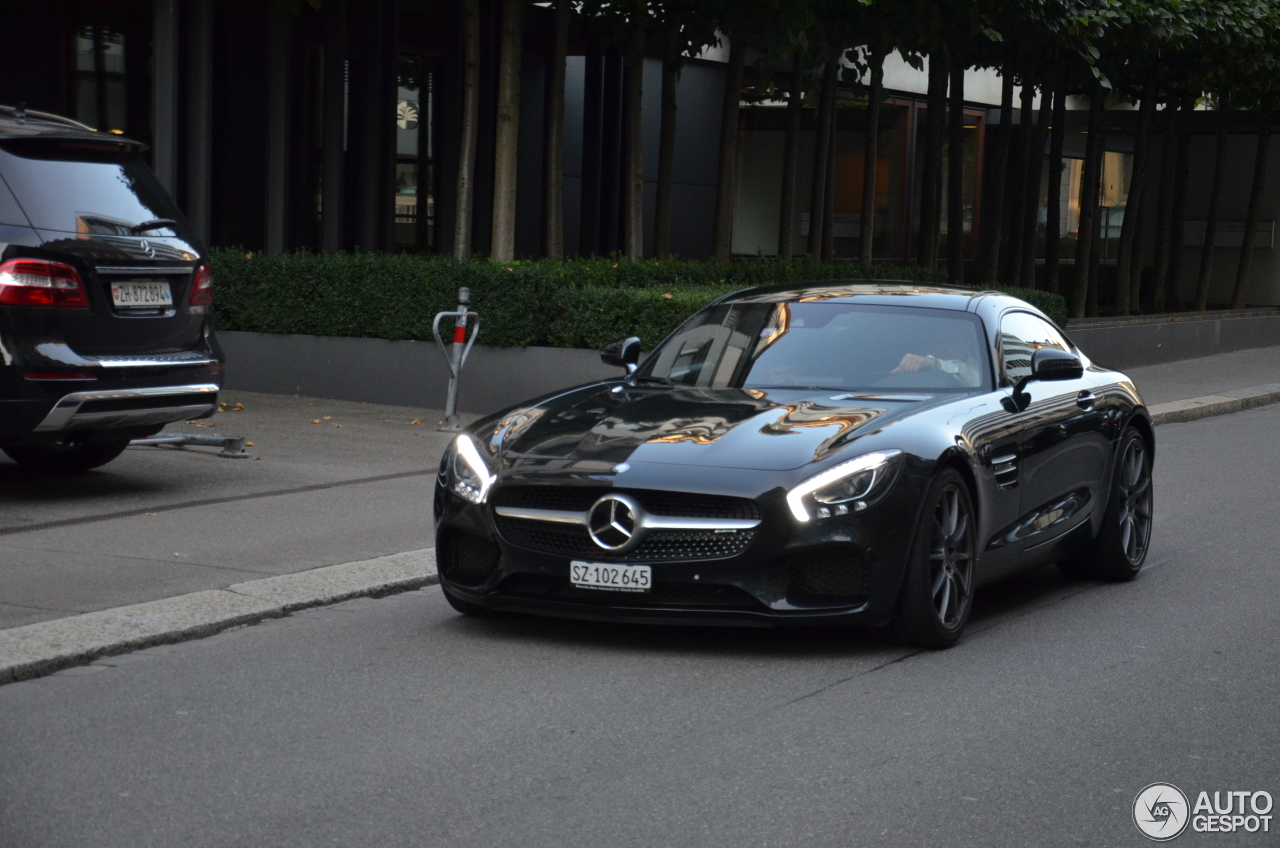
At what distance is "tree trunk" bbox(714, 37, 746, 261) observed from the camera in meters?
19.3

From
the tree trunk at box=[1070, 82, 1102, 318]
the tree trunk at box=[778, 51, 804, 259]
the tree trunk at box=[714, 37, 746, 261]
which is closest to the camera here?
the tree trunk at box=[714, 37, 746, 261]

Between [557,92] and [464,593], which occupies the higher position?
[557,92]

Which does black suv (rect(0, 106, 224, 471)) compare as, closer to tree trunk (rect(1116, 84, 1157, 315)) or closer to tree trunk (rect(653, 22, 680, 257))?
tree trunk (rect(653, 22, 680, 257))

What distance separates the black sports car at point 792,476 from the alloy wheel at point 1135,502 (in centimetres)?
37

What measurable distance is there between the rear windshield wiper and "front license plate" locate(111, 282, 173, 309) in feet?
0.98

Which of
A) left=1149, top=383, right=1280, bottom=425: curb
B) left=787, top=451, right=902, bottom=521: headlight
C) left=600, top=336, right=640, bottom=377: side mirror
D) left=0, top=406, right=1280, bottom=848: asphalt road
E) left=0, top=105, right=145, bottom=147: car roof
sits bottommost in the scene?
left=1149, top=383, right=1280, bottom=425: curb

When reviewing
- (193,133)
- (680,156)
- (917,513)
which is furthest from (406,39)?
(917,513)

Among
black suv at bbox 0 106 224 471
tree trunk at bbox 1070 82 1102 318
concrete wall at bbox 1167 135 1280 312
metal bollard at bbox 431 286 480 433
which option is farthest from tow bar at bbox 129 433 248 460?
concrete wall at bbox 1167 135 1280 312

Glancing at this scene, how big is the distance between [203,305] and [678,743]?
5.63m

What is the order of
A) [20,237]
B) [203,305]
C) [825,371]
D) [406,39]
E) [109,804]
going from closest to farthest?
[109,804] → [825,371] → [20,237] → [203,305] → [406,39]

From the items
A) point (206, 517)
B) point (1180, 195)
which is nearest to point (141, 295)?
point (206, 517)

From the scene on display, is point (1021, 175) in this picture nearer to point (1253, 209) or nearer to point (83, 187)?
point (1253, 209)

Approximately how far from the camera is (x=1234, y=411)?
19000mm

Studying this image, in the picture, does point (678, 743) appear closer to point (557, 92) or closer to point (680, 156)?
point (557, 92)
